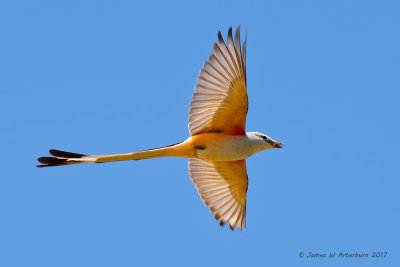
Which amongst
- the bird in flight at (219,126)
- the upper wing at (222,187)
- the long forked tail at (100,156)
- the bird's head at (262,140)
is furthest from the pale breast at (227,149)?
the upper wing at (222,187)

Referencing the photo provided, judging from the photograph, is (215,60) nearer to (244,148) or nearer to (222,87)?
(222,87)

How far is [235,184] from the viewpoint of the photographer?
1087 cm

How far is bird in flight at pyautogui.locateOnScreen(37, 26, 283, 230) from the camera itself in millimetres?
8984

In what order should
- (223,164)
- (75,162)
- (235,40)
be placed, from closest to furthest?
1. (235,40)
2. (75,162)
3. (223,164)

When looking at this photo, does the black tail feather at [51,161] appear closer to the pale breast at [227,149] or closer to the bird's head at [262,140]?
the pale breast at [227,149]

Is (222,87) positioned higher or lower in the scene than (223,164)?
higher

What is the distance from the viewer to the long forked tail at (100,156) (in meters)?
9.16

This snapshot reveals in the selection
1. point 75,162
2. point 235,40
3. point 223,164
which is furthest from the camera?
point 223,164

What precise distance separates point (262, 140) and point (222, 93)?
3.64 ft

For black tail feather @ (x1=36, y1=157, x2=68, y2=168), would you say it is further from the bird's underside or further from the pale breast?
the pale breast

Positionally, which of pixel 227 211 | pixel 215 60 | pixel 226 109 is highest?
pixel 215 60

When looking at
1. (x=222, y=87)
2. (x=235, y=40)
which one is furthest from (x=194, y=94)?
(x=235, y=40)

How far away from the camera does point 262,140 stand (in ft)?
32.1

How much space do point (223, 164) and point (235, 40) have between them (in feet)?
8.89
